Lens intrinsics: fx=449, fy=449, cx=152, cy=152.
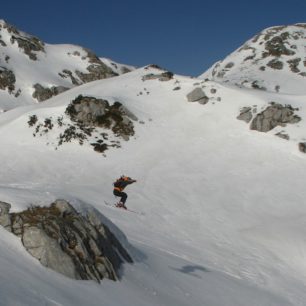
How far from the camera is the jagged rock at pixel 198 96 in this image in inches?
1842

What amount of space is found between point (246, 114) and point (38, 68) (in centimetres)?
6043

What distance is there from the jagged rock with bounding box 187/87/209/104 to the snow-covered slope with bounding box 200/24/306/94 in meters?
35.3

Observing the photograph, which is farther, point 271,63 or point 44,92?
point 271,63

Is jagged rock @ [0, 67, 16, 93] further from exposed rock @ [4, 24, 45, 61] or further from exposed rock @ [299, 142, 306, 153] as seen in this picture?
exposed rock @ [299, 142, 306, 153]

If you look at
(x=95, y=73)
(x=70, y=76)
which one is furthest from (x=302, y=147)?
(x=95, y=73)

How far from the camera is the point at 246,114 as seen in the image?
43188 mm

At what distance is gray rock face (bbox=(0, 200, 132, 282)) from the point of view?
10617mm

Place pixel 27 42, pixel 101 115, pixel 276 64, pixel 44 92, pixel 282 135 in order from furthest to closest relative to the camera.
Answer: pixel 27 42 < pixel 276 64 < pixel 44 92 < pixel 101 115 < pixel 282 135

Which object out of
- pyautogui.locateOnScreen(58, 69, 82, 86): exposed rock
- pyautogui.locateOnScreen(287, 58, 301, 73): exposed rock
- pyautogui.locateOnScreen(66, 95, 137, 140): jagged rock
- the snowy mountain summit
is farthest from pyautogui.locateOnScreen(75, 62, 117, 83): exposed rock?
pyautogui.locateOnScreen(66, 95, 137, 140): jagged rock

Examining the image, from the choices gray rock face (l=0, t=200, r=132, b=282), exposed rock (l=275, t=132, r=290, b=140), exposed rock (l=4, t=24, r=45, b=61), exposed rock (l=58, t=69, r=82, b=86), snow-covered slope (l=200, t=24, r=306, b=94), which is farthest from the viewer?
exposed rock (l=4, t=24, r=45, b=61)

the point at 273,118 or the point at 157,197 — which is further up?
the point at 273,118

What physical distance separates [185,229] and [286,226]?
6170 mm

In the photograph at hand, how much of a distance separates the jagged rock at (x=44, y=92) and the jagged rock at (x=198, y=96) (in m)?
42.2

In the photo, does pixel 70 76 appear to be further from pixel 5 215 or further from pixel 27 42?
pixel 5 215
